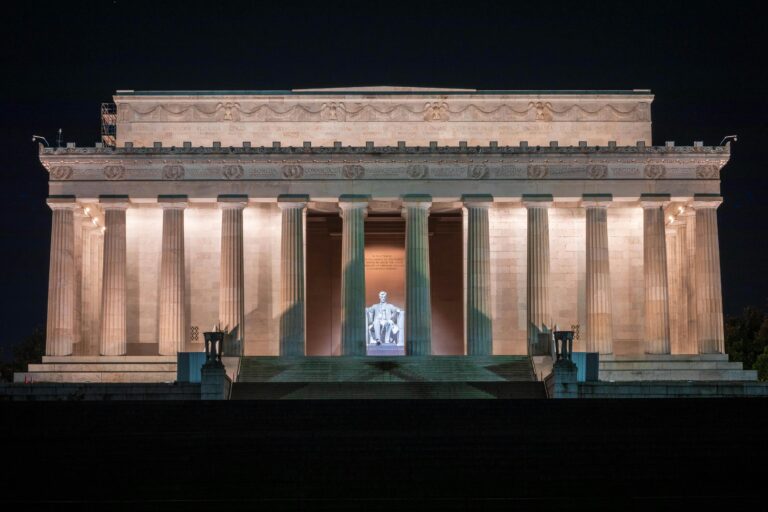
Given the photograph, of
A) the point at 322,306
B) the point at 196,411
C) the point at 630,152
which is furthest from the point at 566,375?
the point at 322,306

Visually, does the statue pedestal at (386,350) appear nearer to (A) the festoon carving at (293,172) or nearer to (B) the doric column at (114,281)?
(A) the festoon carving at (293,172)

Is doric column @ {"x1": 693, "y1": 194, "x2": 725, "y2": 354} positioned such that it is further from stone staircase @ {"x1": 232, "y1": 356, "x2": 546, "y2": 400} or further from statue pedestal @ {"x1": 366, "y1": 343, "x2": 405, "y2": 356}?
statue pedestal @ {"x1": 366, "y1": 343, "x2": 405, "y2": 356}

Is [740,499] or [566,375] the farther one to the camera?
[566,375]

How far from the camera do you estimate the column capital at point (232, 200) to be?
67.0 meters

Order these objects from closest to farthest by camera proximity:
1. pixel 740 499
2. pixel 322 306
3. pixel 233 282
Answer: pixel 740 499 → pixel 233 282 → pixel 322 306

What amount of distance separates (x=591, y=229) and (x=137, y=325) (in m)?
25.0

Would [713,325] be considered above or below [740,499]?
above

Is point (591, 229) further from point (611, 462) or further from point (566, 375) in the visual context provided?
point (611, 462)

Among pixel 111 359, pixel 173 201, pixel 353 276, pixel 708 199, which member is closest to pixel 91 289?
pixel 111 359

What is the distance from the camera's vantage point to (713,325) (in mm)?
66750

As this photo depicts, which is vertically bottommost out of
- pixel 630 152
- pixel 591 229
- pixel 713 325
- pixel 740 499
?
pixel 740 499

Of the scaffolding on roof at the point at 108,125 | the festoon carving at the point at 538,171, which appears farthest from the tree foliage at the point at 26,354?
the festoon carving at the point at 538,171

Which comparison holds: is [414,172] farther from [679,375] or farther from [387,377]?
[679,375]

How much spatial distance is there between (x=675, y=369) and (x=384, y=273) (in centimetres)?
1815
